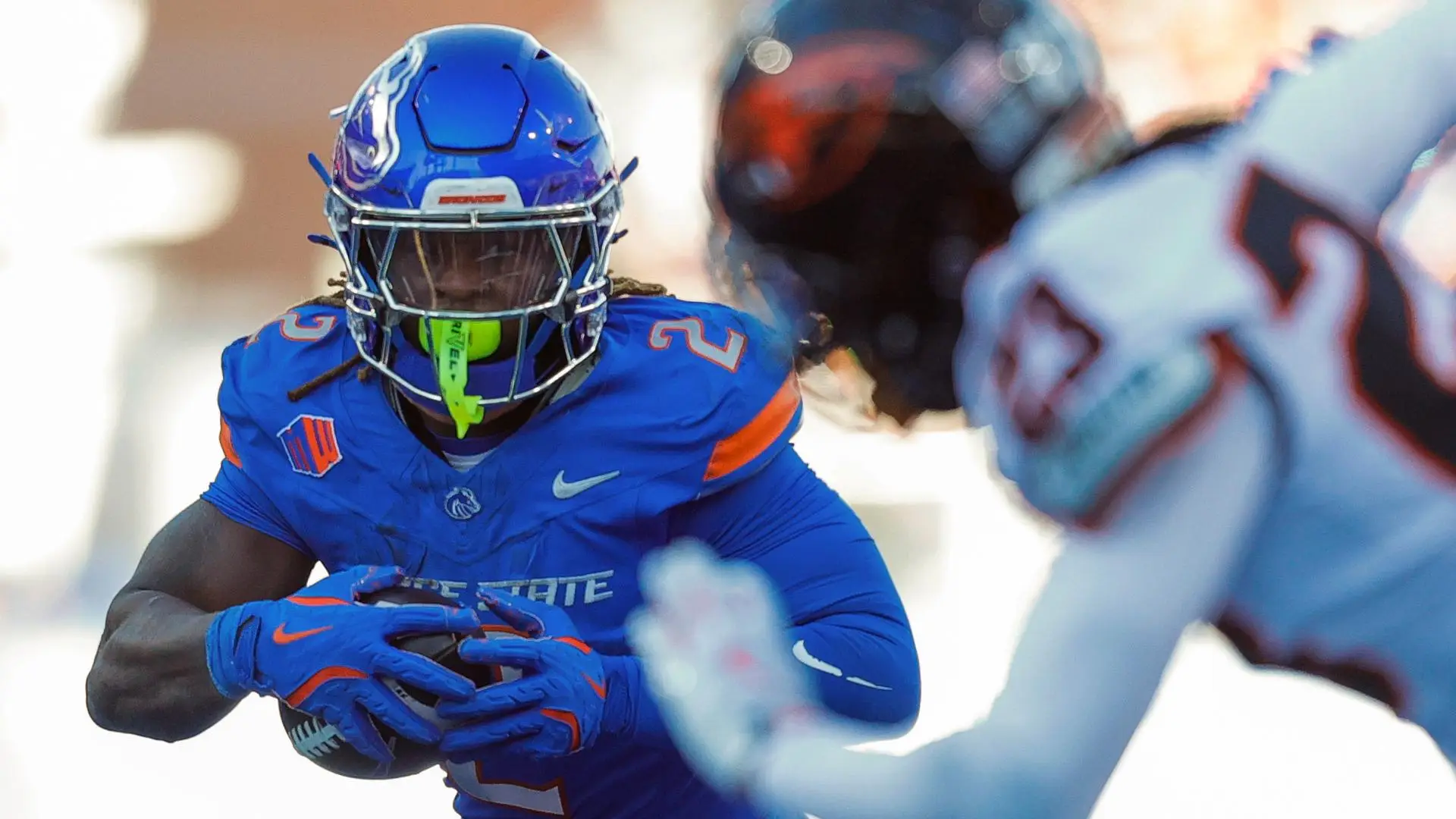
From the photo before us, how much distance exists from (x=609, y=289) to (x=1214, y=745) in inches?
59.2

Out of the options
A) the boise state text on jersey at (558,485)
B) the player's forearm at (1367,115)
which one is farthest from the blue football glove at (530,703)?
the player's forearm at (1367,115)

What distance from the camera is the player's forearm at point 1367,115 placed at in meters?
1.01

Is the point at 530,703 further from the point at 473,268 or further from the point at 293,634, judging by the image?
the point at 473,268

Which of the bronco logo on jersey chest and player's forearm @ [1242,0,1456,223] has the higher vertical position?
player's forearm @ [1242,0,1456,223]

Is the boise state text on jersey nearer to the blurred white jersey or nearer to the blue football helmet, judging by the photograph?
the blue football helmet

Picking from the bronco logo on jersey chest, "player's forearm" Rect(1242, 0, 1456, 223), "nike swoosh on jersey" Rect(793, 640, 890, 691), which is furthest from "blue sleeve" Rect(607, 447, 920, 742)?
"player's forearm" Rect(1242, 0, 1456, 223)

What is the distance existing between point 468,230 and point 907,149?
69cm

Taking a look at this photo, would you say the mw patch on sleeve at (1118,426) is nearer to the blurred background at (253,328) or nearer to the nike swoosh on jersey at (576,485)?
the nike swoosh on jersey at (576,485)

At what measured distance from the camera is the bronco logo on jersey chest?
1.78 m

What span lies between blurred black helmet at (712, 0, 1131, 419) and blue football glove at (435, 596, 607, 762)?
1.70 feet

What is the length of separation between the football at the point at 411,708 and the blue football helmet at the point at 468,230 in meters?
0.18

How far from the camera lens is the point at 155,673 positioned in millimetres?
1763

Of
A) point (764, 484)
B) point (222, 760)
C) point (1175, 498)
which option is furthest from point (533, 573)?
point (222, 760)

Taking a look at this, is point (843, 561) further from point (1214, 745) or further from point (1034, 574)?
point (1034, 574)
